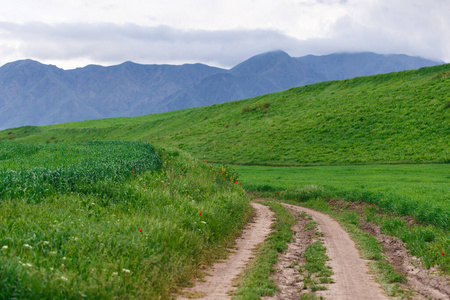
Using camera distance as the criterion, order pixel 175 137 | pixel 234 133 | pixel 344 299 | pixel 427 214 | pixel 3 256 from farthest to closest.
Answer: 1. pixel 175 137
2. pixel 234 133
3. pixel 427 214
4. pixel 344 299
5. pixel 3 256

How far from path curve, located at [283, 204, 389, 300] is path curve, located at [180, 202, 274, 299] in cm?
239

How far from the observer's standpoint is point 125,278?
25.1ft

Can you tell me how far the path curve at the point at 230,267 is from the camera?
8.85m

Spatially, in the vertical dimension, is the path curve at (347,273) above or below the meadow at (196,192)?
below

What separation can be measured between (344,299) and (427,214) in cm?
979

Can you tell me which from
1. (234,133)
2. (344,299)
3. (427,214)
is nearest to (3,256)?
(344,299)

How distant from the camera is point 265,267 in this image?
10586 mm

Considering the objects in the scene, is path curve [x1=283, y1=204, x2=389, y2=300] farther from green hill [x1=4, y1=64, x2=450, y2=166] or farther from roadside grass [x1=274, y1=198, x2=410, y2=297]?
green hill [x1=4, y1=64, x2=450, y2=166]

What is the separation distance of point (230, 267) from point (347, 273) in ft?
10.6

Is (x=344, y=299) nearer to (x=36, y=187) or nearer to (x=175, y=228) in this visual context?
(x=175, y=228)

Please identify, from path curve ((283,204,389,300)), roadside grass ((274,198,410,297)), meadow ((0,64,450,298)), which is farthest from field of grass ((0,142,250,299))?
roadside grass ((274,198,410,297))

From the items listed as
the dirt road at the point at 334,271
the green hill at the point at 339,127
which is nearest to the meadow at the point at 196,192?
the green hill at the point at 339,127

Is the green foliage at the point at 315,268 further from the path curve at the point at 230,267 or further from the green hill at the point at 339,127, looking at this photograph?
the green hill at the point at 339,127

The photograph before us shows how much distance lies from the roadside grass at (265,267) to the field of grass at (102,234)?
1344 mm
